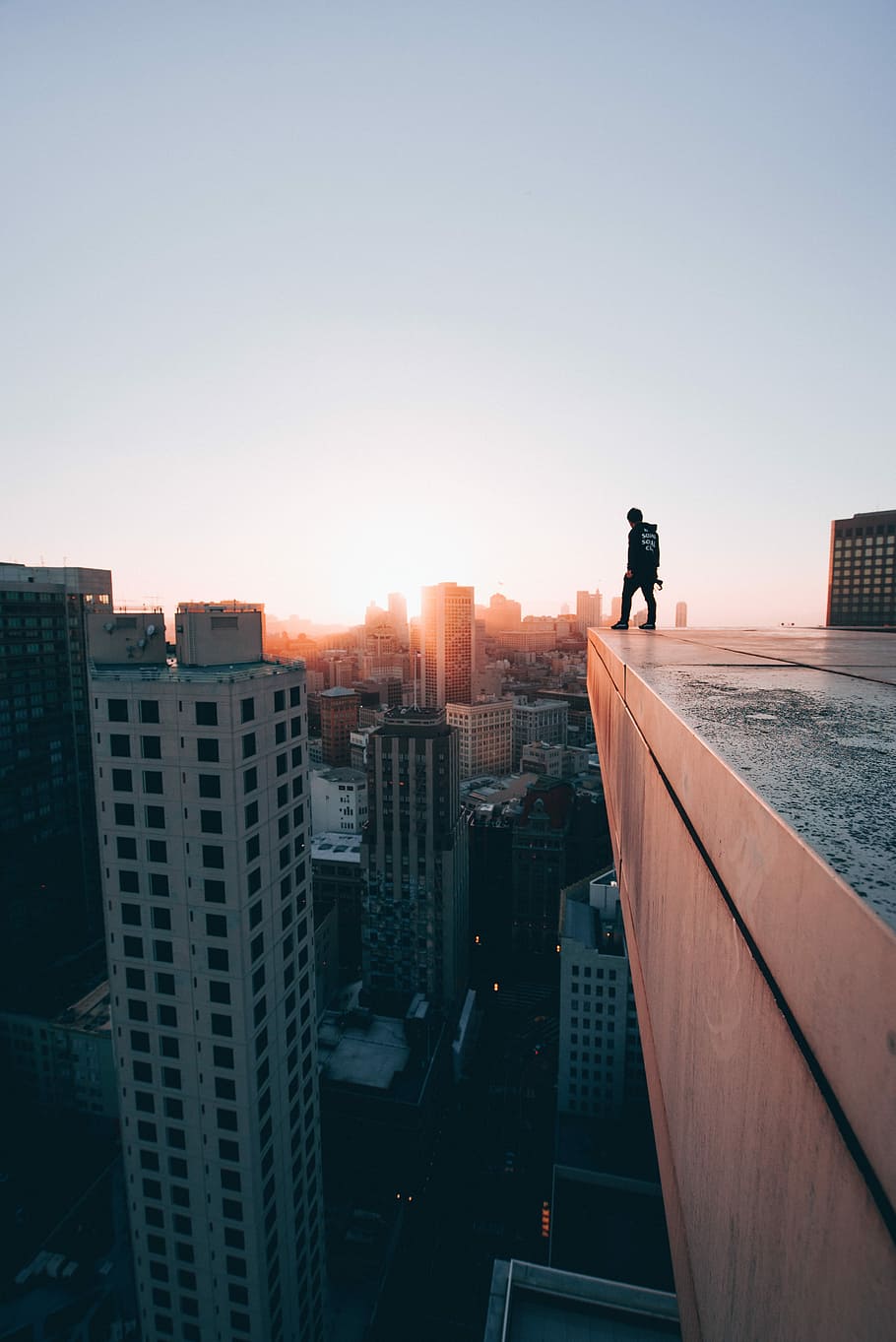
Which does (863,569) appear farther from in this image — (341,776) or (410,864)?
(341,776)

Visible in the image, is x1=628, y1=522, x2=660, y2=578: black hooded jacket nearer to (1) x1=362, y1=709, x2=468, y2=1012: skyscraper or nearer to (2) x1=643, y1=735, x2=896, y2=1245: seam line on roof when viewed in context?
(2) x1=643, y1=735, x2=896, y2=1245: seam line on roof

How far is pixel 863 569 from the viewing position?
153 ft

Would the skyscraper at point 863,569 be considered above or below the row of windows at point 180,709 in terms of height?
above

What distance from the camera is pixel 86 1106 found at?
3438 centimetres

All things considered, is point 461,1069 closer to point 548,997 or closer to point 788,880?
point 548,997

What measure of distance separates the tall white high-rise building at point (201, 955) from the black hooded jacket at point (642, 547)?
9.07 metres

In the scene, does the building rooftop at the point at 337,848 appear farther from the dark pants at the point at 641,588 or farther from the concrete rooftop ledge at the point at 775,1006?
the concrete rooftop ledge at the point at 775,1006

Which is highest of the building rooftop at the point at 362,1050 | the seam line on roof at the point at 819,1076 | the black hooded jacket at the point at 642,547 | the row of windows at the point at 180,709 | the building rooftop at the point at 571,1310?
the black hooded jacket at the point at 642,547

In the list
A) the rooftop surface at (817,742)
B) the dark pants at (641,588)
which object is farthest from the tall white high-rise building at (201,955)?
the rooftop surface at (817,742)

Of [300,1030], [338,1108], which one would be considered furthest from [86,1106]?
[300,1030]

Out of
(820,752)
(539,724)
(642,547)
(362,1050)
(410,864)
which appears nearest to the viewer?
(820,752)

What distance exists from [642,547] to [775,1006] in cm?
973

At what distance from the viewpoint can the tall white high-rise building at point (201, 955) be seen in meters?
13.9

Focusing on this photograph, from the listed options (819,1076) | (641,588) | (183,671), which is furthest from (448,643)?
(819,1076)
